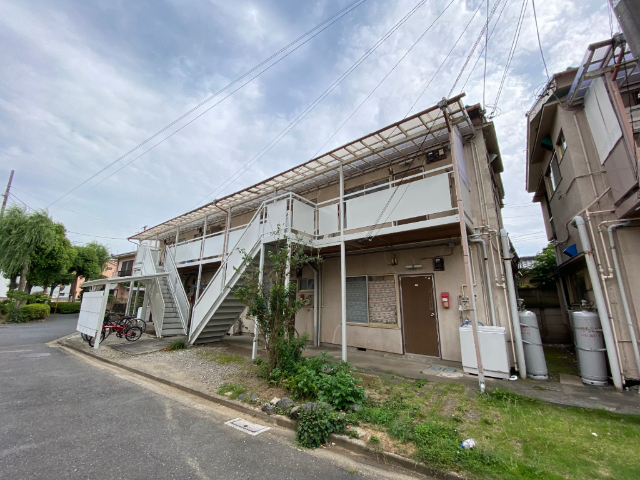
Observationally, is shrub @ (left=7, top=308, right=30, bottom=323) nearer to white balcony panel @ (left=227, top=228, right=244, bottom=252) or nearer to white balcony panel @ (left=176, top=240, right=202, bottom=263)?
white balcony panel @ (left=176, top=240, right=202, bottom=263)

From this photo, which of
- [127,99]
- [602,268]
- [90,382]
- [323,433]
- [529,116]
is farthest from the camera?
[127,99]

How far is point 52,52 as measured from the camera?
7.85 metres

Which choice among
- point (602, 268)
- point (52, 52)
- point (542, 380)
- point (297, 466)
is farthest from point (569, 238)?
point (52, 52)

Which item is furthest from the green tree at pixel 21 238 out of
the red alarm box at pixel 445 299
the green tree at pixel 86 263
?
the red alarm box at pixel 445 299

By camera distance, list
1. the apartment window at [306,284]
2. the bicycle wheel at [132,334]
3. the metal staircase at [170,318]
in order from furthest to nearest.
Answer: the metal staircase at [170,318], the bicycle wheel at [132,334], the apartment window at [306,284]

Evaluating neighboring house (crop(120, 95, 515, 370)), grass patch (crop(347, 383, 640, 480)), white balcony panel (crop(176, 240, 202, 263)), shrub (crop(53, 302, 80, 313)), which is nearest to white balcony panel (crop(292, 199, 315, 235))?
neighboring house (crop(120, 95, 515, 370))

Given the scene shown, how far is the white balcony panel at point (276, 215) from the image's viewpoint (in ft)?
24.0

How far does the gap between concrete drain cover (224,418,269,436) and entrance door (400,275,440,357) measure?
4.95m

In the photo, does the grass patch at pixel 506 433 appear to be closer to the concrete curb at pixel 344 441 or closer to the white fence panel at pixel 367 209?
the concrete curb at pixel 344 441

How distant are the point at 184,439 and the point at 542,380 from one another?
21.6 ft

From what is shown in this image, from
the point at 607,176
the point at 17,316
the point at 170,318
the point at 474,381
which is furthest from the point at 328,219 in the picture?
the point at 17,316

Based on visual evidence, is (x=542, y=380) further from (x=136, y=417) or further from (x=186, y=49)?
(x=186, y=49)

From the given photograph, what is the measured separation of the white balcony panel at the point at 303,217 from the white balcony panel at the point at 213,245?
4.21 meters

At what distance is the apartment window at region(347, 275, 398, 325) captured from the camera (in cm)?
780
